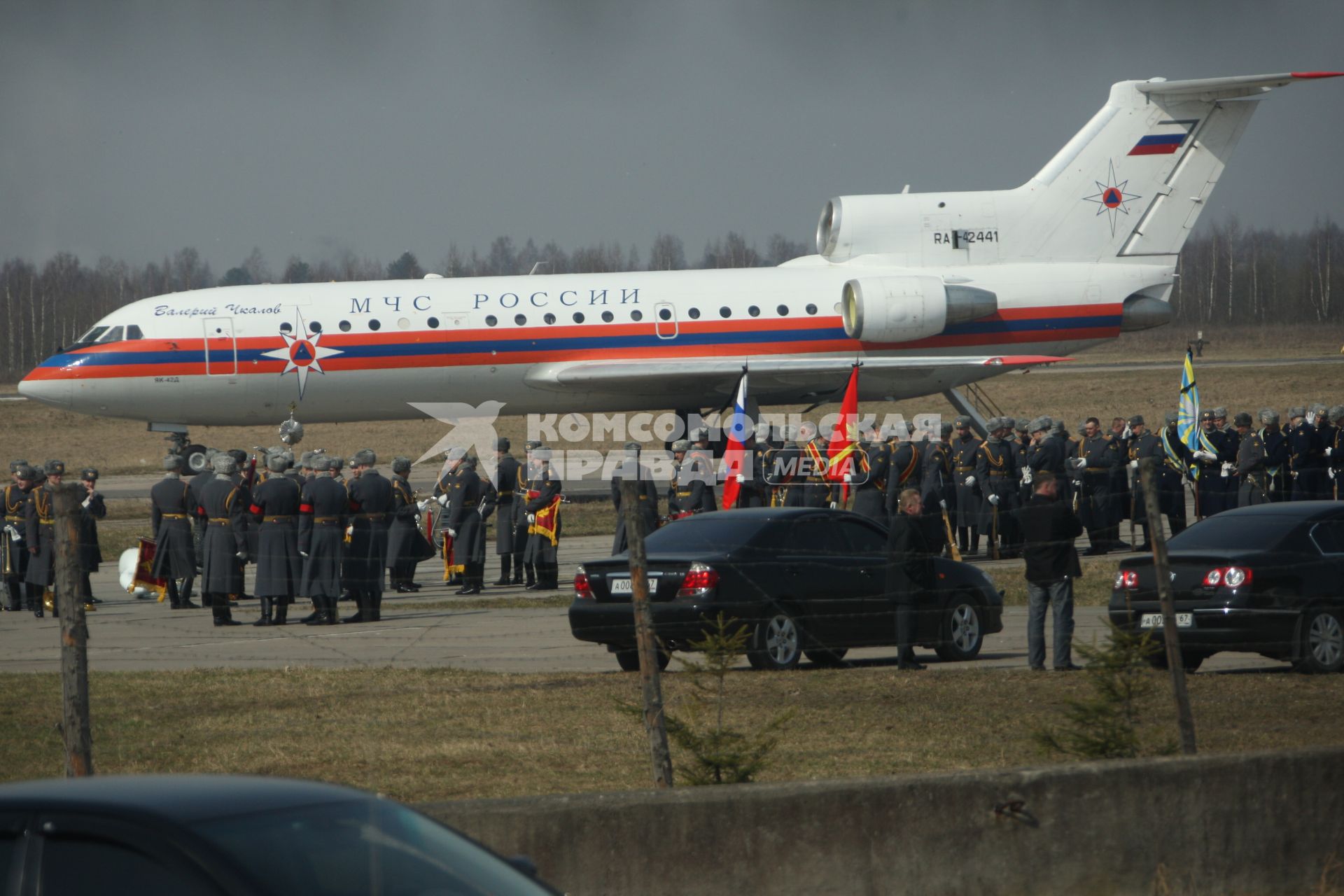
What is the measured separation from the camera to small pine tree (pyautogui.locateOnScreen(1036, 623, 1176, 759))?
289 inches

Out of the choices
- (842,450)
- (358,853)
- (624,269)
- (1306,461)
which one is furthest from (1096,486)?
(624,269)

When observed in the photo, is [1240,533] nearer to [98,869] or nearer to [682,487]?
[98,869]

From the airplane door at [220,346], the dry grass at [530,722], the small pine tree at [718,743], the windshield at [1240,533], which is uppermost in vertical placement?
the airplane door at [220,346]

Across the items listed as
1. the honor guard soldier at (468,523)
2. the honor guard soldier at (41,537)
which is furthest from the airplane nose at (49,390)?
the honor guard soldier at (468,523)

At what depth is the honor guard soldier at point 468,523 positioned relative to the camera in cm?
1931

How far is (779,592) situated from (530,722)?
266 centimetres

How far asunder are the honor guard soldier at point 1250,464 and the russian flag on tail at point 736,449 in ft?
22.4

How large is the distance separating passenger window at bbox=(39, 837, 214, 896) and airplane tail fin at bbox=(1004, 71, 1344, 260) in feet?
91.7

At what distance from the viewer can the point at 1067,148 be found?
101 ft

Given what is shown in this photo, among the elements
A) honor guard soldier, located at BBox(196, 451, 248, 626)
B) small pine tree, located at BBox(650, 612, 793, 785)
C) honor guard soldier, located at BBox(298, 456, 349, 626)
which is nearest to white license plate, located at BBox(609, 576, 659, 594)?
small pine tree, located at BBox(650, 612, 793, 785)

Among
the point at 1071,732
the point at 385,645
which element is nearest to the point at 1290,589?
the point at 1071,732

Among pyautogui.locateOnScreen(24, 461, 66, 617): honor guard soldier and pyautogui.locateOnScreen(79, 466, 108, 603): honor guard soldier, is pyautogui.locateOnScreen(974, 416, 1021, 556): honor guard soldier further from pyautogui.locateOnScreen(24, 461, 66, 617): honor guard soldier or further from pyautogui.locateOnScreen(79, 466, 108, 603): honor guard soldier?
pyautogui.locateOnScreen(24, 461, 66, 617): honor guard soldier

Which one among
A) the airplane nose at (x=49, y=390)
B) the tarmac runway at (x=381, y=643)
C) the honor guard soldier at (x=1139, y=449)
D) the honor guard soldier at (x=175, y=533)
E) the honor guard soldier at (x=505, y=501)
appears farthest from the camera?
the airplane nose at (x=49, y=390)

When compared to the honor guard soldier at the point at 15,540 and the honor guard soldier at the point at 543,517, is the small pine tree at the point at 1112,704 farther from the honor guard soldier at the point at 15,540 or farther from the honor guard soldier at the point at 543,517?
the honor guard soldier at the point at 15,540
